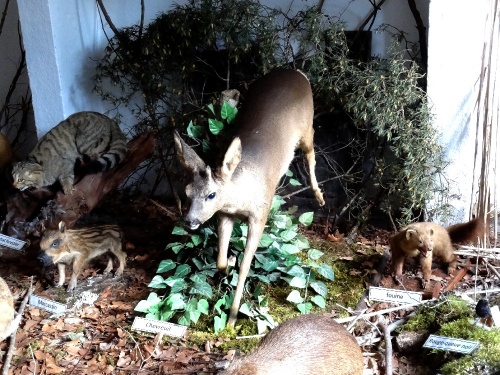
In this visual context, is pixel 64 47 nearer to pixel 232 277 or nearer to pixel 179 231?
pixel 179 231

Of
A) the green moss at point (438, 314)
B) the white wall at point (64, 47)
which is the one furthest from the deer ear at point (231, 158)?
the white wall at point (64, 47)

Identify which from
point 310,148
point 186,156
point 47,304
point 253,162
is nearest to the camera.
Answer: point 186,156

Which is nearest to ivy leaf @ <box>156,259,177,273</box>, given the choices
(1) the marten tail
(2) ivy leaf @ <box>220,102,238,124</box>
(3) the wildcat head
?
(2) ivy leaf @ <box>220,102,238,124</box>

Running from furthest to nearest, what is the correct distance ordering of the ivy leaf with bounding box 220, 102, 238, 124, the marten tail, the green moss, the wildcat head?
1. the wildcat head
2. the marten tail
3. the ivy leaf with bounding box 220, 102, 238, 124
4. the green moss

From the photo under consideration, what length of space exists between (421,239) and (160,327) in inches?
72.9

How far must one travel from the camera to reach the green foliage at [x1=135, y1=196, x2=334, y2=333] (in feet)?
11.9

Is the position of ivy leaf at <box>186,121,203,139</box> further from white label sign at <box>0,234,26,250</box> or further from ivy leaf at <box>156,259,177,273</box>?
white label sign at <box>0,234,26,250</box>

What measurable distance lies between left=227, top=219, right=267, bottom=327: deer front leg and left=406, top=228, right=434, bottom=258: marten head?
1.13 meters

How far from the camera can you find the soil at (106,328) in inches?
131

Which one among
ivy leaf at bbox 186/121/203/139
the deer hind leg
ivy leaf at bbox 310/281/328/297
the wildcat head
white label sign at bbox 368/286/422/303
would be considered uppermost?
ivy leaf at bbox 186/121/203/139

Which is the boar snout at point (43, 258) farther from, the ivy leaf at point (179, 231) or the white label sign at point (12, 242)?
the ivy leaf at point (179, 231)

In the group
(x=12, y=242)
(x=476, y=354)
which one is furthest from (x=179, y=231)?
(x=476, y=354)

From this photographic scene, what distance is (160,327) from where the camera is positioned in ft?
11.2

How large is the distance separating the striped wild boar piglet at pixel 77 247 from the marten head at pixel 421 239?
7.12 feet
